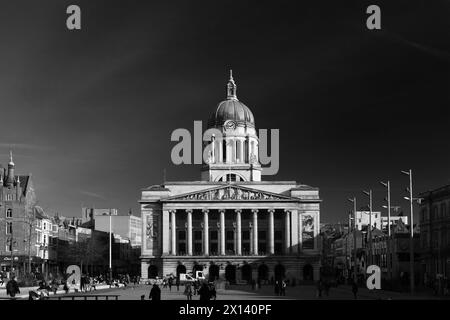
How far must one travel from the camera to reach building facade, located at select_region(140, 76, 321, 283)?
6526 inches

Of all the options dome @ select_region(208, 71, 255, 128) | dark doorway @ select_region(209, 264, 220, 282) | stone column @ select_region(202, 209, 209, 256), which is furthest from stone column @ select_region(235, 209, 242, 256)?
dome @ select_region(208, 71, 255, 128)

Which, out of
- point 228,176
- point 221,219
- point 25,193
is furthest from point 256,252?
point 25,193

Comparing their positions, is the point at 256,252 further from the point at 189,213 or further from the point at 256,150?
the point at 256,150

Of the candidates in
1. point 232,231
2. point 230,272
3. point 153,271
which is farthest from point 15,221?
point 232,231

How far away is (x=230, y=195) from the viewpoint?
17012 cm

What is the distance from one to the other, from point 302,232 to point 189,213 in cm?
2293

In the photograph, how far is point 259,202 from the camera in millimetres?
169625

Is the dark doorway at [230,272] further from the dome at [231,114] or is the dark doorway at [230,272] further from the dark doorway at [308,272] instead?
the dome at [231,114]

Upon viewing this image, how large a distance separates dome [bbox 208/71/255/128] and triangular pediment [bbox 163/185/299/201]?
73.2ft

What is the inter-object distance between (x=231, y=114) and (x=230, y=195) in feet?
83.0

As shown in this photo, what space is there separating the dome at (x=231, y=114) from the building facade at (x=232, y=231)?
19074 mm

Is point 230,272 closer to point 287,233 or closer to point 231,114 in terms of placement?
point 287,233

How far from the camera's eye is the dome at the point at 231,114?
188250mm

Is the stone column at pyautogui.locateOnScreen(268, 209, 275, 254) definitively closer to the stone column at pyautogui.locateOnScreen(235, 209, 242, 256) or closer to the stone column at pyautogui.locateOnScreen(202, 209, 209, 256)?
the stone column at pyautogui.locateOnScreen(235, 209, 242, 256)
